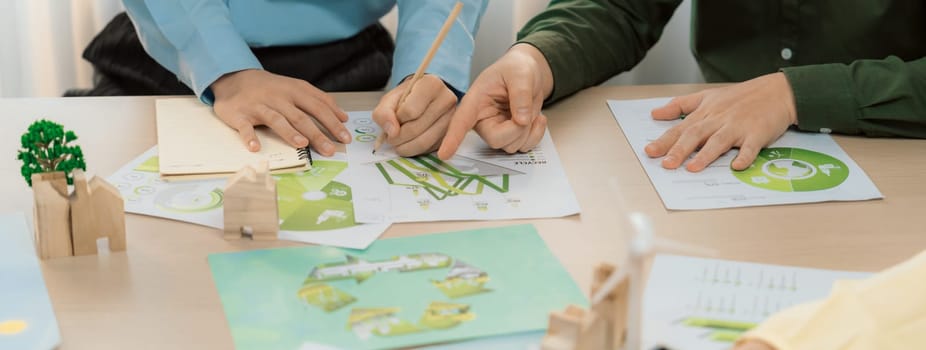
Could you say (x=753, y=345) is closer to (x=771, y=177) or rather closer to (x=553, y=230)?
(x=553, y=230)

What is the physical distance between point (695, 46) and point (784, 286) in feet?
2.22

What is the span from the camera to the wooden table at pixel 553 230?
2.32 feet

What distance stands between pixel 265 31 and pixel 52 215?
0.60 m

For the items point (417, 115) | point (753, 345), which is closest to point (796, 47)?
point (417, 115)

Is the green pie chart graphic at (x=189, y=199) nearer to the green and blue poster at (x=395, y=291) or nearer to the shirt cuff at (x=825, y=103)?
the green and blue poster at (x=395, y=291)

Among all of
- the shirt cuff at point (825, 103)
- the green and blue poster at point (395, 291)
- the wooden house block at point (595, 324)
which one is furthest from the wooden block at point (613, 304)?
the shirt cuff at point (825, 103)

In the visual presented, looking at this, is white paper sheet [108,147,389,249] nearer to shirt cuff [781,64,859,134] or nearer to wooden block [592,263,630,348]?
wooden block [592,263,630,348]

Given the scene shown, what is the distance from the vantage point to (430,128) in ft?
3.29

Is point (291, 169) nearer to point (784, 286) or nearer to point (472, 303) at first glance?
point (472, 303)

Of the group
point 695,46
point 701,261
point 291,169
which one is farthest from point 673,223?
point 695,46

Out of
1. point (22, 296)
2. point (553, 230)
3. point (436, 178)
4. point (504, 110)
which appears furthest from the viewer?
point (504, 110)

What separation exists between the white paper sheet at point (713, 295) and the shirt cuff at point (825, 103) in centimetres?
31

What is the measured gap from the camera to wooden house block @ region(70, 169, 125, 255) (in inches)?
30.4

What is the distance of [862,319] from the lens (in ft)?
1.99
